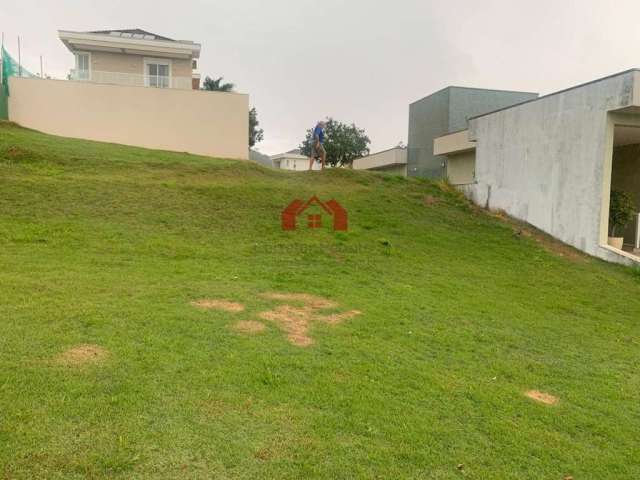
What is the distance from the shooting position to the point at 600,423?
3748 mm

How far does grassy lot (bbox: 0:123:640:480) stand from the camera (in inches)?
114

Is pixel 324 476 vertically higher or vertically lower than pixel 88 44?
lower

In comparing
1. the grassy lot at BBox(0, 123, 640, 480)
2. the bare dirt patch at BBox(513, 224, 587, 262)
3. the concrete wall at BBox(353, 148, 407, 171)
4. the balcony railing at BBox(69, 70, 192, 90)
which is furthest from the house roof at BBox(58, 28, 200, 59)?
the bare dirt patch at BBox(513, 224, 587, 262)

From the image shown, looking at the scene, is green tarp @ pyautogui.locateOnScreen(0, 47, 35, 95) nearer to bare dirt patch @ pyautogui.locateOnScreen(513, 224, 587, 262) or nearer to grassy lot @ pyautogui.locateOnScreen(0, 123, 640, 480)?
grassy lot @ pyautogui.locateOnScreen(0, 123, 640, 480)

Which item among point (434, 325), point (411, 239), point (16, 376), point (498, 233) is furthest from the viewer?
point (498, 233)

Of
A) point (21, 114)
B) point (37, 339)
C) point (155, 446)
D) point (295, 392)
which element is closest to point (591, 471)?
point (295, 392)

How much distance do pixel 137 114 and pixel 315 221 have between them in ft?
36.6

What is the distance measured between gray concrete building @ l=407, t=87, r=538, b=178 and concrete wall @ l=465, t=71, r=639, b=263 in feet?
31.4

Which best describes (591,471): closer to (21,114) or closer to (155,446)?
(155,446)

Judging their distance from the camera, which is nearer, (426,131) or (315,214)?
(315,214)

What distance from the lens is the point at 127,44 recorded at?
2312 cm

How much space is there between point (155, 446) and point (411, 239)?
28.2ft

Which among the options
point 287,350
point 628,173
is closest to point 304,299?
point 287,350

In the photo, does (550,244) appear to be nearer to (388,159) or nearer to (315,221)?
(315,221)
